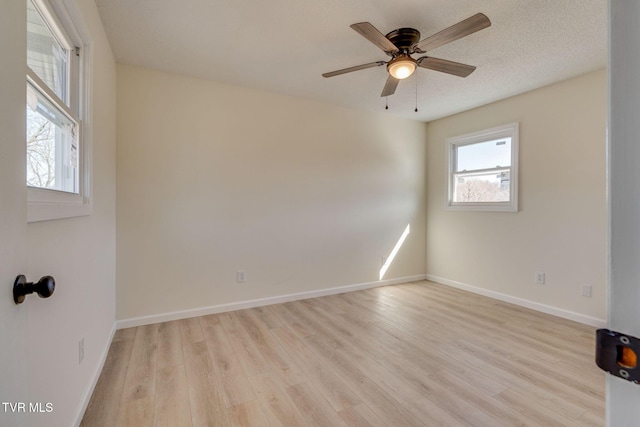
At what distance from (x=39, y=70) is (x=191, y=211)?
1.83 m

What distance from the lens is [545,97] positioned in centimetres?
316

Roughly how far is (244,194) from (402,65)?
208 centimetres

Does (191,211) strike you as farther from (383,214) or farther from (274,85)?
(383,214)

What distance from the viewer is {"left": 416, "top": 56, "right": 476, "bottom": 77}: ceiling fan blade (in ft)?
7.11

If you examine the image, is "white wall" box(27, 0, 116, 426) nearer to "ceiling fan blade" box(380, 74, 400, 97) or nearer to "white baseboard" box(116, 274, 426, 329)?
"white baseboard" box(116, 274, 426, 329)

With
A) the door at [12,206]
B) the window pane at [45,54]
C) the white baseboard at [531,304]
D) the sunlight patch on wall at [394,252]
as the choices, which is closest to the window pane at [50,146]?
the window pane at [45,54]

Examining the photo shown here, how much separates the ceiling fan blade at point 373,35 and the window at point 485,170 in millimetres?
2315

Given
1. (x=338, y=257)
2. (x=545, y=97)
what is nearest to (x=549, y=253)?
(x=545, y=97)

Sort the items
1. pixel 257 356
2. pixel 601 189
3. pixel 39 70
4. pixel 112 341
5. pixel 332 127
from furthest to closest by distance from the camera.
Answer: pixel 332 127 → pixel 601 189 → pixel 112 341 → pixel 257 356 → pixel 39 70

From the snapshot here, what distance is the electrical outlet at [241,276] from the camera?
3227 millimetres

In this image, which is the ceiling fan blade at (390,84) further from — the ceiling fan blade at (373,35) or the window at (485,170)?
the window at (485,170)

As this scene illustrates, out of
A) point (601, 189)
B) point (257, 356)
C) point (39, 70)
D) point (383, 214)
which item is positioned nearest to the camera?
point (39, 70)

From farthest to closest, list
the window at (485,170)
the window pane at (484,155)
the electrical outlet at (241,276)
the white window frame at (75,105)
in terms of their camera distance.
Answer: the window pane at (484,155) < the window at (485,170) < the electrical outlet at (241,276) < the white window frame at (75,105)

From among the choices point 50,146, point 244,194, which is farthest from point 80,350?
point 244,194
